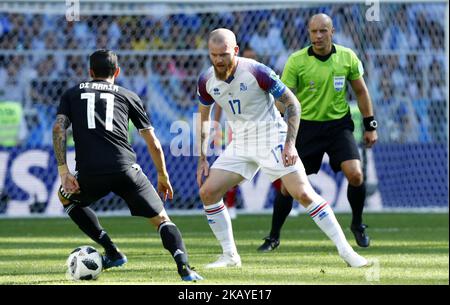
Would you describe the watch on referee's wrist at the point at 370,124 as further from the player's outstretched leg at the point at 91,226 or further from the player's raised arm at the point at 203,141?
the player's outstretched leg at the point at 91,226

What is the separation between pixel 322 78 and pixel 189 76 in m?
6.65

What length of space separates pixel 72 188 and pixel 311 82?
134 inches

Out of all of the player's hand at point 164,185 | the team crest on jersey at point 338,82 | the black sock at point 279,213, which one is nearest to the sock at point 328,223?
the player's hand at point 164,185

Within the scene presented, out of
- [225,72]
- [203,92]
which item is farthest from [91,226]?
[225,72]

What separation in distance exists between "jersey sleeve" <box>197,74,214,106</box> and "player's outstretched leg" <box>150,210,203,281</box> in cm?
129

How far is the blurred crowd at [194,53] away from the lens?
16359 mm

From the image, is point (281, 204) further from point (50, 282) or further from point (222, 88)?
point (50, 282)

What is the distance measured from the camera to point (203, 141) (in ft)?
28.6

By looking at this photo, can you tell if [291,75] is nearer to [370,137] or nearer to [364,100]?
[364,100]

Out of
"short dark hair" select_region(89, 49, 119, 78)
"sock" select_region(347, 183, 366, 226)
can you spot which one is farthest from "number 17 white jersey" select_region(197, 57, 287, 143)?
"sock" select_region(347, 183, 366, 226)

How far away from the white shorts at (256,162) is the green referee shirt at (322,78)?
5.90ft

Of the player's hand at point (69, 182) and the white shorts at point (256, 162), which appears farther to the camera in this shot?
the white shorts at point (256, 162)

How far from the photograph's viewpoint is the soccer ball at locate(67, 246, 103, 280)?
7622 millimetres

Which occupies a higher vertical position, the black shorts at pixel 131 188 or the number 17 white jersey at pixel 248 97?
the number 17 white jersey at pixel 248 97
